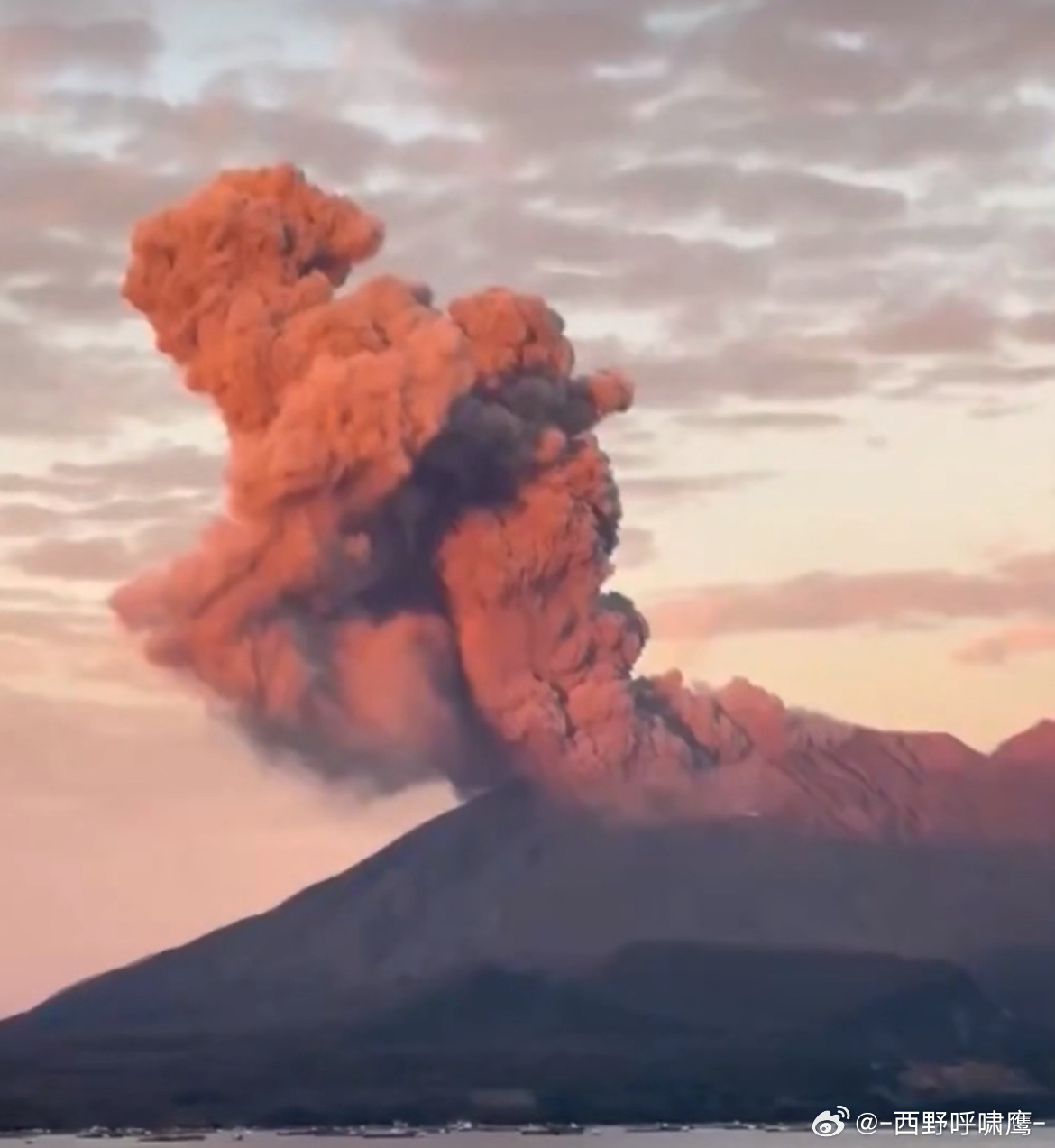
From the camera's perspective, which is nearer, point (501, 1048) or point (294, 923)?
point (501, 1048)

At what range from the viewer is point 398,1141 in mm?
57719

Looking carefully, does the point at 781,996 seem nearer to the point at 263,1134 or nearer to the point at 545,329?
the point at 263,1134

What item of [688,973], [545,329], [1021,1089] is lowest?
[1021,1089]

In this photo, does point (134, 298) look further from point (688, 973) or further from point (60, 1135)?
point (688, 973)

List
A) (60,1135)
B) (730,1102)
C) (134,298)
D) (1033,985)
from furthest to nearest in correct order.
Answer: (1033,985)
(730,1102)
(60,1135)
(134,298)

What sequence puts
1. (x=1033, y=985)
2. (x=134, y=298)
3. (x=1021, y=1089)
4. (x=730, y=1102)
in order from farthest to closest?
(x=1033, y=985) → (x=1021, y=1089) → (x=730, y=1102) → (x=134, y=298)

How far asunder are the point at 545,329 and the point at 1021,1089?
26756 mm

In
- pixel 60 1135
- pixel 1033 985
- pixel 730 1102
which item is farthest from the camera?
pixel 1033 985

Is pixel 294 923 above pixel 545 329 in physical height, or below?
below

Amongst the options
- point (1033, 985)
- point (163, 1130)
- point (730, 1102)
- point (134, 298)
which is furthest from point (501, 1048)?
point (134, 298)

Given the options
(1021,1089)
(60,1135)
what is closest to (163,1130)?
(60,1135)

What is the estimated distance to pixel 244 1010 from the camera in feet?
247

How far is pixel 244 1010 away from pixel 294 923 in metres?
4.32

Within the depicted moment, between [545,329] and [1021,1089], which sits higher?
[545,329]
